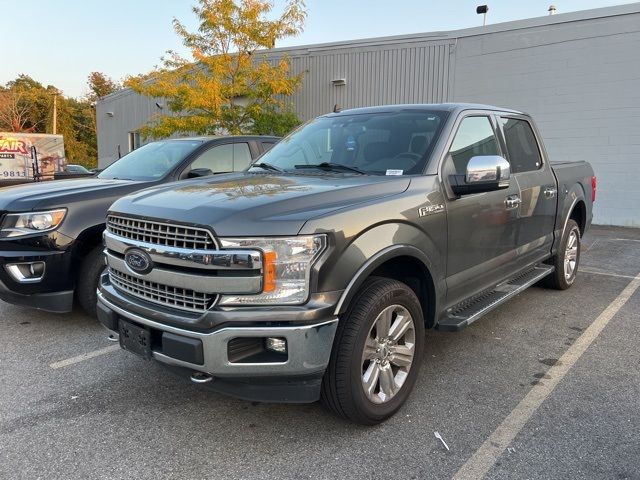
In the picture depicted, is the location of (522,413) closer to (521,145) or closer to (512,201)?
(512,201)

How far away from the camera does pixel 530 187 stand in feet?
15.0

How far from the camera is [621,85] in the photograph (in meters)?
11.2

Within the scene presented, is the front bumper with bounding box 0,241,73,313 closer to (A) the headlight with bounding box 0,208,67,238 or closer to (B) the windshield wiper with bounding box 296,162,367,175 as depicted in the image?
(A) the headlight with bounding box 0,208,67,238

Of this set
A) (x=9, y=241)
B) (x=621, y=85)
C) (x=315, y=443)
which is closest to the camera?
(x=315, y=443)

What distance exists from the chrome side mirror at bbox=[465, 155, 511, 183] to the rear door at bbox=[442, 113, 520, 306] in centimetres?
20

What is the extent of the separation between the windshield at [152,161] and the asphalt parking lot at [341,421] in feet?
5.91

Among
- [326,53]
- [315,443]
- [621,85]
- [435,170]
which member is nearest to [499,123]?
[435,170]

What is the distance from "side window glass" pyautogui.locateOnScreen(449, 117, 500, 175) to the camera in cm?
369

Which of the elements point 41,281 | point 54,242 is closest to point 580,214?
point 54,242

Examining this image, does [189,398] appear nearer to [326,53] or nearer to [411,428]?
[411,428]

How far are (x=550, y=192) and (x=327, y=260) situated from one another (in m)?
3.33

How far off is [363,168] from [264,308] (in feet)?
5.02

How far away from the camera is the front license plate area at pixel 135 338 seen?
2.78 m

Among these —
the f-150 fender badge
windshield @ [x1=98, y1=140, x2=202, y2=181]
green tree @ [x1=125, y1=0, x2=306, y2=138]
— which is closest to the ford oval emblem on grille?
the f-150 fender badge
